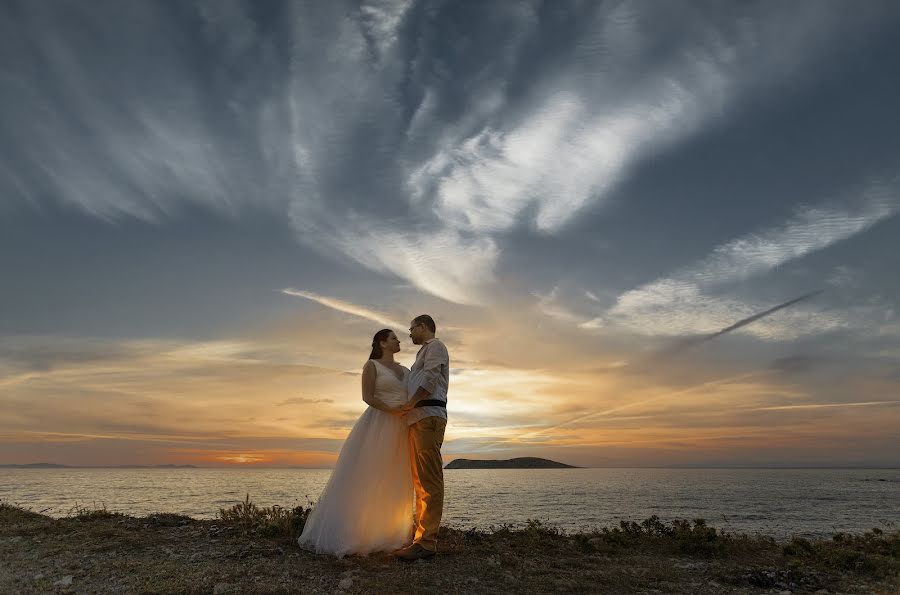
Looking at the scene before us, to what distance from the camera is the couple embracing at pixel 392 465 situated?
7.48 m

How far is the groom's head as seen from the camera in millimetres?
7879

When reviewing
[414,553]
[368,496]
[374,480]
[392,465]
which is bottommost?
[414,553]

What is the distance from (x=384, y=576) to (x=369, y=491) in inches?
57.8

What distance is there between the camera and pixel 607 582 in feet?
22.2

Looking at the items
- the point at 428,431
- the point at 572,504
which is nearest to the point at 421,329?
the point at 428,431

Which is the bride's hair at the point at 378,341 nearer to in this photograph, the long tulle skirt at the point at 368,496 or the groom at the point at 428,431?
the groom at the point at 428,431

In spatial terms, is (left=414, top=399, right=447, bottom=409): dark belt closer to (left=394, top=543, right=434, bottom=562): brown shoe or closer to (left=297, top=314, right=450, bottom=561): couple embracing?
(left=297, top=314, right=450, bottom=561): couple embracing

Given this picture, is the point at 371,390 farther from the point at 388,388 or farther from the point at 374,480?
the point at 374,480

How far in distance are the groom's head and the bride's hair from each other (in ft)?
1.53

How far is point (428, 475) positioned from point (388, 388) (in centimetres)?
137

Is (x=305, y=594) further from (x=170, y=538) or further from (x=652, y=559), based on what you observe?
(x=652, y=559)

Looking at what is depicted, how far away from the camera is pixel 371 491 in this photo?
306 inches

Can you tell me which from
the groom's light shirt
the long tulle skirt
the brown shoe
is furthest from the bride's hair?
the brown shoe

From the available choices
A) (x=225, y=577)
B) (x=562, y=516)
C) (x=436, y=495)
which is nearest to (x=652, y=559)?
(x=436, y=495)
